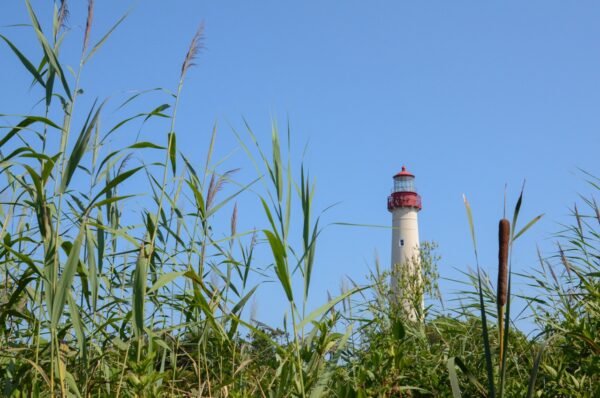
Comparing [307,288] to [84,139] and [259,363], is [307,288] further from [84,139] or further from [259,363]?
[259,363]

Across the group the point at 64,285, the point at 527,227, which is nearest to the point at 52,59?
the point at 64,285

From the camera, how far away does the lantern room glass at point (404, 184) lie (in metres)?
29.6

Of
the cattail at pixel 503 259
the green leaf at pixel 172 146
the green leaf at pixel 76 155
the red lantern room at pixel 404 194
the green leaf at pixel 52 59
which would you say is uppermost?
the red lantern room at pixel 404 194

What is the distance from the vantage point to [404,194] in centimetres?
2928

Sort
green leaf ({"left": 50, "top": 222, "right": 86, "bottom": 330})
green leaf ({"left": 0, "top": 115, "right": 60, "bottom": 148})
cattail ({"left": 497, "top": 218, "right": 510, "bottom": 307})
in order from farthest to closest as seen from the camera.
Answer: green leaf ({"left": 0, "top": 115, "right": 60, "bottom": 148}) → green leaf ({"left": 50, "top": 222, "right": 86, "bottom": 330}) → cattail ({"left": 497, "top": 218, "right": 510, "bottom": 307})

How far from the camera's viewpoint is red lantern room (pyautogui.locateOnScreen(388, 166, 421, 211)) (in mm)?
29141

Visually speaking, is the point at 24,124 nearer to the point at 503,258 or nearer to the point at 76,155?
the point at 76,155

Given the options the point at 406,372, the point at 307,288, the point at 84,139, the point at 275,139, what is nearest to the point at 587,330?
the point at 406,372

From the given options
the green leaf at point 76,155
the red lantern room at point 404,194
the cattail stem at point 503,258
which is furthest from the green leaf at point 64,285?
the red lantern room at point 404,194

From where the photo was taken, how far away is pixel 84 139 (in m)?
2.55

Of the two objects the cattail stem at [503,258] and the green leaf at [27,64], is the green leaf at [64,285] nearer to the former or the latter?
the green leaf at [27,64]

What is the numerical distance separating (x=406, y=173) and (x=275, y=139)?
1097 inches

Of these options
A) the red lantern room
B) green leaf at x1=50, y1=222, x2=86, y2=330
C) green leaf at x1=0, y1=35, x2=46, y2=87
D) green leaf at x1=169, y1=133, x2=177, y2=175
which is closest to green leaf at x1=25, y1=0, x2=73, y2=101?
green leaf at x1=0, y1=35, x2=46, y2=87

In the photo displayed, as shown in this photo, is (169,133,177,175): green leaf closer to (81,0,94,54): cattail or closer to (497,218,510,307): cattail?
(81,0,94,54): cattail
